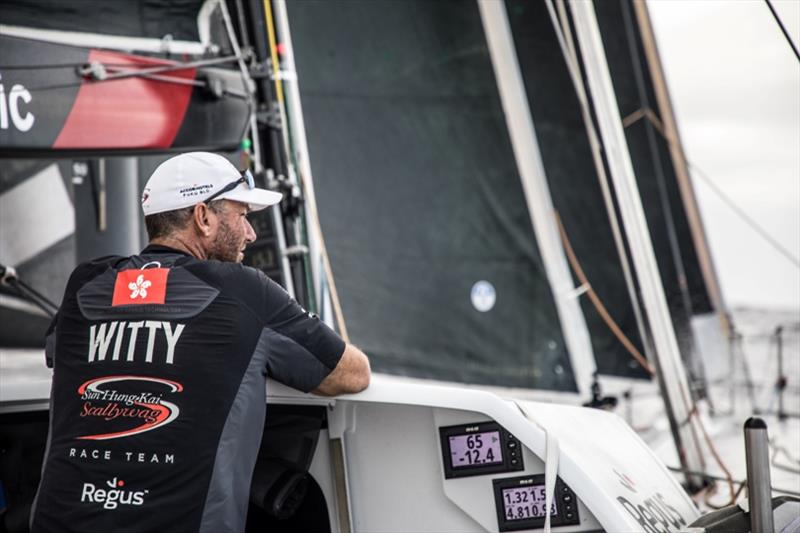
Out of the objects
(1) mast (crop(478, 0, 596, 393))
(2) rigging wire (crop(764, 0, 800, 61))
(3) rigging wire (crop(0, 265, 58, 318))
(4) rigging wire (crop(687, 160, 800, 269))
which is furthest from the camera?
(1) mast (crop(478, 0, 596, 393))

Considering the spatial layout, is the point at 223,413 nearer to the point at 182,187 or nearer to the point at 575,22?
the point at 182,187

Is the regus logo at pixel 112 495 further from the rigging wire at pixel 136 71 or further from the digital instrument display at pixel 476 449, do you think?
the rigging wire at pixel 136 71

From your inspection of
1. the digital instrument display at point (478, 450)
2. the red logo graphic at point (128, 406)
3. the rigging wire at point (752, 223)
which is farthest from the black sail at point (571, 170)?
the red logo graphic at point (128, 406)

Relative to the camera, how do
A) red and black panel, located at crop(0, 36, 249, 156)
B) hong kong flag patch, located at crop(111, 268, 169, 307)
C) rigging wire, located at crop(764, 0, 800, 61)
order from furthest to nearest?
1. red and black panel, located at crop(0, 36, 249, 156)
2. rigging wire, located at crop(764, 0, 800, 61)
3. hong kong flag patch, located at crop(111, 268, 169, 307)

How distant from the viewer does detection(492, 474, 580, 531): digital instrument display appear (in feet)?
6.37

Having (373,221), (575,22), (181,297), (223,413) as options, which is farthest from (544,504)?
(373,221)

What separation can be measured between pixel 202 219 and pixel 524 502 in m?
0.78

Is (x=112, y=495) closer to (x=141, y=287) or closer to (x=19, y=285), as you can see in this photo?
(x=141, y=287)

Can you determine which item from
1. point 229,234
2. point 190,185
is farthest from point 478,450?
point 190,185

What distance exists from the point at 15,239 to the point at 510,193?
7.91ft

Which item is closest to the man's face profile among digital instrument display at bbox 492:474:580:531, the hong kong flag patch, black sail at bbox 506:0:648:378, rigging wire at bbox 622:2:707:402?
the hong kong flag patch

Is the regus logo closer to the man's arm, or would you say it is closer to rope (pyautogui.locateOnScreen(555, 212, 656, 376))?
the man's arm

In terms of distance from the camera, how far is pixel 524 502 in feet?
6.56

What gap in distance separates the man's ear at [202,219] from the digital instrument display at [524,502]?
730 millimetres
